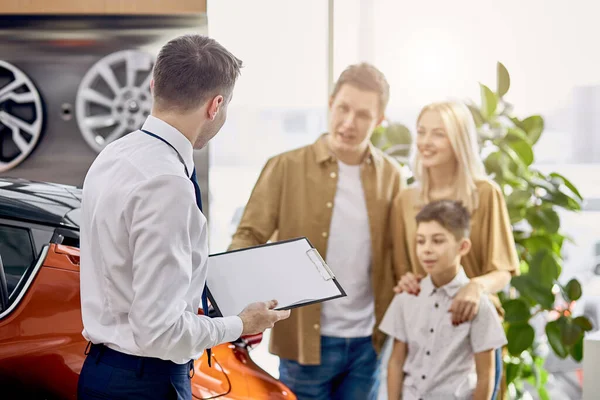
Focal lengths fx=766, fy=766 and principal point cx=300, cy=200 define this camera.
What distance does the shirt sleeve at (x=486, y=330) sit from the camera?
270 cm

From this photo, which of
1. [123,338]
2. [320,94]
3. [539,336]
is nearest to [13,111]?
[320,94]

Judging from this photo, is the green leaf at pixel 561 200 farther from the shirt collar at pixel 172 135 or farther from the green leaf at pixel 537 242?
the shirt collar at pixel 172 135

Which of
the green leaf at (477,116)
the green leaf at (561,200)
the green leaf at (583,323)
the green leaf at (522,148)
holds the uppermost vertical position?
the green leaf at (477,116)

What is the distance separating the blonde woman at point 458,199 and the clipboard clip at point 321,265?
34.0 inches

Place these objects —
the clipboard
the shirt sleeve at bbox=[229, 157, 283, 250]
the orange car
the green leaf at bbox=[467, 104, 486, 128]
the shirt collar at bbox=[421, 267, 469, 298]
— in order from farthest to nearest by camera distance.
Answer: the green leaf at bbox=[467, 104, 486, 128]
the shirt sleeve at bbox=[229, 157, 283, 250]
the shirt collar at bbox=[421, 267, 469, 298]
the orange car
the clipboard

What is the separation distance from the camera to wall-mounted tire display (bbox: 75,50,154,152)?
3.83m

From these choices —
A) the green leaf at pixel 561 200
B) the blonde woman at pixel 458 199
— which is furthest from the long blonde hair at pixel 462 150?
the green leaf at pixel 561 200

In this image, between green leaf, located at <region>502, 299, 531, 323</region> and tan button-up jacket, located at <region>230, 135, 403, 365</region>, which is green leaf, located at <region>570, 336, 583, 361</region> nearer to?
green leaf, located at <region>502, 299, 531, 323</region>

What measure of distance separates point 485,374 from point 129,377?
1.53 metres

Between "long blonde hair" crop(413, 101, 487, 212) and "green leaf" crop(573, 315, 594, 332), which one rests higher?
"long blonde hair" crop(413, 101, 487, 212)

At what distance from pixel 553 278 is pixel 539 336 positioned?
733 millimetres

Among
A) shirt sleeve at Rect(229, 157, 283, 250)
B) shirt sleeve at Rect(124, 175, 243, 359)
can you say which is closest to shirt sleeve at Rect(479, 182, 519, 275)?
shirt sleeve at Rect(229, 157, 283, 250)

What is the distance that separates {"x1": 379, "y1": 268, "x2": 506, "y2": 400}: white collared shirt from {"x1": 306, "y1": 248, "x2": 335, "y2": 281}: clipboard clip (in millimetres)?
881

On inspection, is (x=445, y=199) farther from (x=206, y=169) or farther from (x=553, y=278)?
(x=206, y=169)
